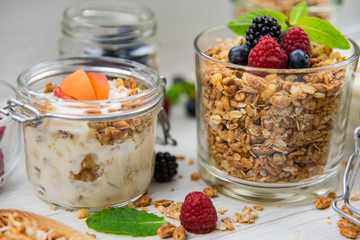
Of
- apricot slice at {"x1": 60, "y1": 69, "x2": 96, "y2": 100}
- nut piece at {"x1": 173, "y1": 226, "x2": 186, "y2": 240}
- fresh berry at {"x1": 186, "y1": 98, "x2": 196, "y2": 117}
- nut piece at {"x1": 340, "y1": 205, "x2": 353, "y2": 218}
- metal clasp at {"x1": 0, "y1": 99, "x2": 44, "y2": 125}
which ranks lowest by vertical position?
fresh berry at {"x1": 186, "y1": 98, "x2": 196, "y2": 117}

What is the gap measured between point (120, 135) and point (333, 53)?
0.54 metres

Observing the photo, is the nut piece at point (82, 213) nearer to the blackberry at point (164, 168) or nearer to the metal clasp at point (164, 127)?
the blackberry at point (164, 168)

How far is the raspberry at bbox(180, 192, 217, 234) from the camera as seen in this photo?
3.34ft

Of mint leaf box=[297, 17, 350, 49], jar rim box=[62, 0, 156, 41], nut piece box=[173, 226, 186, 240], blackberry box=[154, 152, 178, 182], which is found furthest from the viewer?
jar rim box=[62, 0, 156, 41]

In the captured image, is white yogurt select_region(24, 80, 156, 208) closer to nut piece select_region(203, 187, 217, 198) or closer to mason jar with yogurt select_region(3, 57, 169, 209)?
mason jar with yogurt select_region(3, 57, 169, 209)

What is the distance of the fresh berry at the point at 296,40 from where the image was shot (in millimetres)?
1082

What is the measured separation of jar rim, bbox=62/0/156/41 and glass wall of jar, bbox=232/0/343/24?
334 mm

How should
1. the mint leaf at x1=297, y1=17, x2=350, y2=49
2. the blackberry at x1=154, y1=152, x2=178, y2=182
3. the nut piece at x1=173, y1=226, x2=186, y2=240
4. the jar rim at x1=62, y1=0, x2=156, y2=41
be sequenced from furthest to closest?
the jar rim at x1=62, y1=0, x2=156, y2=41 < the blackberry at x1=154, y1=152, x2=178, y2=182 < the mint leaf at x1=297, y1=17, x2=350, y2=49 < the nut piece at x1=173, y1=226, x2=186, y2=240

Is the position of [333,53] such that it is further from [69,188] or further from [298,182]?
[69,188]

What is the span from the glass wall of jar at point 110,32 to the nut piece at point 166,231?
62 cm

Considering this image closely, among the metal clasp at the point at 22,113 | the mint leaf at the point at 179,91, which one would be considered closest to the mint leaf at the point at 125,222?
the metal clasp at the point at 22,113

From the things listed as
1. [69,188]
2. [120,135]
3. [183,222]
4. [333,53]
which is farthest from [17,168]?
[333,53]

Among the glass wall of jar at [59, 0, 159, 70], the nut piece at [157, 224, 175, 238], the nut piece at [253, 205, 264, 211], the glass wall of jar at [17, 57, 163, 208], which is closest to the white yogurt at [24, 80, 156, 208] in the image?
the glass wall of jar at [17, 57, 163, 208]

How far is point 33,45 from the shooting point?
5.72 feet
